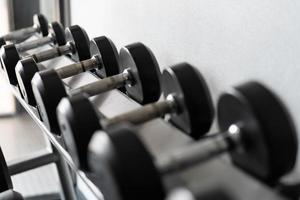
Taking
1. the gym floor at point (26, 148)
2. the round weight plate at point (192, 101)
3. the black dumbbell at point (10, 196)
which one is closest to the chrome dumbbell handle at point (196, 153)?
the round weight plate at point (192, 101)

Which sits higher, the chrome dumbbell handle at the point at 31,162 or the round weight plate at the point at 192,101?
the round weight plate at the point at 192,101

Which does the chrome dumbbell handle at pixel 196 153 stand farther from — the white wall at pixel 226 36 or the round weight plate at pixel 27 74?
the round weight plate at pixel 27 74

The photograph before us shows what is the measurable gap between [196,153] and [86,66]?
0.46m

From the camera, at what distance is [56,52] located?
3.49 feet

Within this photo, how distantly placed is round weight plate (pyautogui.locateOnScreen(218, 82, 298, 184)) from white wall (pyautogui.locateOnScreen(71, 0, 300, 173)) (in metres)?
0.12

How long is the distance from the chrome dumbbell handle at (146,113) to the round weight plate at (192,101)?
15 millimetres

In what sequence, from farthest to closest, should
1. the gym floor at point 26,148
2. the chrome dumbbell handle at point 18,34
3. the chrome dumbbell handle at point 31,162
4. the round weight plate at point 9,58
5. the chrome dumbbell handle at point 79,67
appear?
the gym floor at point 26,148
the chrome dumbbell handle at point 31,162
the chrome dumbbell handle at point 18,34
the round weight plate at point 9,58
the chrome dumbbell handle at point 79,67

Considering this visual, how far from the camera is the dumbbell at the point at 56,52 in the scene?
1.05 m

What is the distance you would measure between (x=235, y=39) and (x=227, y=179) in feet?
1.15

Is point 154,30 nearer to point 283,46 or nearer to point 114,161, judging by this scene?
point 283,46

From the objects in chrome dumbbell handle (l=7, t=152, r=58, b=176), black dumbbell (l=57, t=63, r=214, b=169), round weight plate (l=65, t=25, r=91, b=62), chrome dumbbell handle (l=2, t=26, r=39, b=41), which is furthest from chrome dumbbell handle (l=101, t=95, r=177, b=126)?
chrome dumbbell handle (l=7, t=152, r=58, b=176)

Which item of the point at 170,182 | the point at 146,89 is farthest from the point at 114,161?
the point at 146,89

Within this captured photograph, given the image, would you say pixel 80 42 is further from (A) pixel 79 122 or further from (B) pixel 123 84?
(A) pixel 79 122

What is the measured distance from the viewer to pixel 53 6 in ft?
5.97
